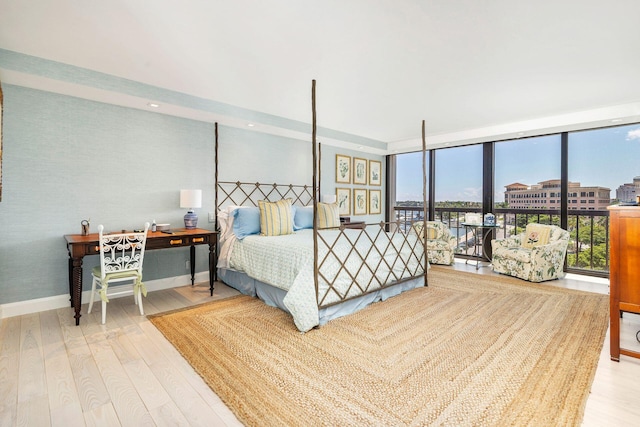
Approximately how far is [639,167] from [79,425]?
6.68m

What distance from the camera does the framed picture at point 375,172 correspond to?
7.08 m

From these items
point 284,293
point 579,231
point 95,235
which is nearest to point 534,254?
point 579,231

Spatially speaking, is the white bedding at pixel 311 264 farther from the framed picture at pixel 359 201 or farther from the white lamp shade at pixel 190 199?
the framed picture at pixel 359 201

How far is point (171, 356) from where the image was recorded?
2.42 meters

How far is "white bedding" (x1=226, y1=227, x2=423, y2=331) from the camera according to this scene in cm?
289

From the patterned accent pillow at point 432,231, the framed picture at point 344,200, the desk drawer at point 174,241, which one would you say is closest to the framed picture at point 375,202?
the framed picture at point 344,200

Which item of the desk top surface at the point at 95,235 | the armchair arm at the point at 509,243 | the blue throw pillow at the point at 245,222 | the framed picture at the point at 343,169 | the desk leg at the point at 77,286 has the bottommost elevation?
the desk leg at the point at 77,286

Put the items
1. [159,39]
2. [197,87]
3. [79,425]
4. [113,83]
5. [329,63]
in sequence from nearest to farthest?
[79,425] → [159,39] → [329,63] → [113,83] → [197,87]

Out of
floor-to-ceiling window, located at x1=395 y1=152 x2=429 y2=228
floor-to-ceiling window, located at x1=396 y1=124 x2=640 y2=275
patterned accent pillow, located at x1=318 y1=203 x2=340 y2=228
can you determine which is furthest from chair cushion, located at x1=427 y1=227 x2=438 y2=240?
patterned accent pillow, located at x1=318 y1=203 x2=340 y2=228

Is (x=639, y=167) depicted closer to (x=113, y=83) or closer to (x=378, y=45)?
(x=378, y=45)

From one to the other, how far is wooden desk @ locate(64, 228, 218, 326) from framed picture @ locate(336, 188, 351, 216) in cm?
302

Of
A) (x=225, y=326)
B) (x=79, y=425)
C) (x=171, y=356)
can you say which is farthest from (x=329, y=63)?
(x=79, y=425)

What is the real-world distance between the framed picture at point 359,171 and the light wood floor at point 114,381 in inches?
183

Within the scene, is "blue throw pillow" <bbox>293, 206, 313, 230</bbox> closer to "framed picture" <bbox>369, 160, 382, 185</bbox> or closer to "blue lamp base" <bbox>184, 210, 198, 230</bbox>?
"blue lamp base" <bbox>184, 210, 198, 230</bbox>
